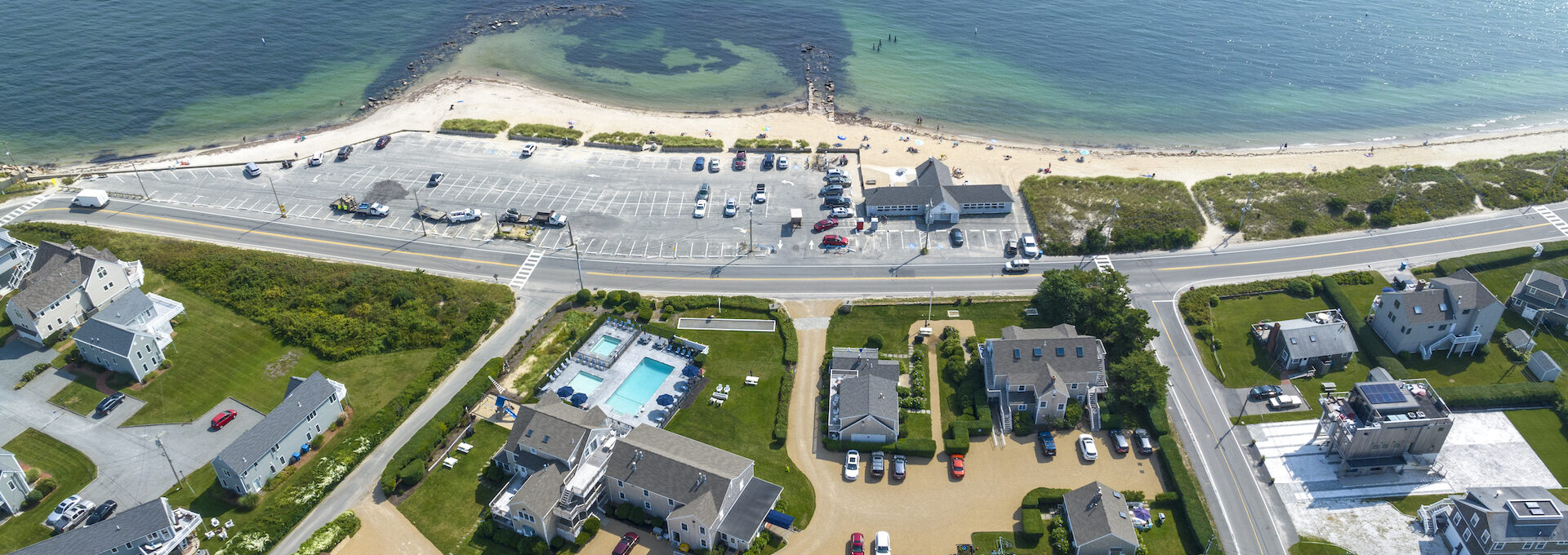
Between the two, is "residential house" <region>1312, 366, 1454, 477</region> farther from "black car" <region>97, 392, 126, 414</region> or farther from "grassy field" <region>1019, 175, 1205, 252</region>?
"black car" <region>97, 392, 126, 414</region>

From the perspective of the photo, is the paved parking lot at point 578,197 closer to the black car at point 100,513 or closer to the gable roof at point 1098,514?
the gable roof at point 1098,514

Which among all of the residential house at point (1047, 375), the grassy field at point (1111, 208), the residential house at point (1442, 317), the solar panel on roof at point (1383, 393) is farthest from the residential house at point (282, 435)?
the residential house at point (1442, 317)

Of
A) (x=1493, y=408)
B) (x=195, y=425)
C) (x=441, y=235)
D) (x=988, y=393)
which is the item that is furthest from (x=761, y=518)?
(x=1493, y=408)

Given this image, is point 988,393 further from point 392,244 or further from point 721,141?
point 392,244

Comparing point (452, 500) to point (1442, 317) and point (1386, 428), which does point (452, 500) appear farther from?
point (1442, 317)

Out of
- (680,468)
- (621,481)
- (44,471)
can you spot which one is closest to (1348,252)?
(680,468)

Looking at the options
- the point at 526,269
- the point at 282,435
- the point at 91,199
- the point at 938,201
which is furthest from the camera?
the point at 91,199

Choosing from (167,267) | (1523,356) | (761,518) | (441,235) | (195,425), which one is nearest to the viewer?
(761,518)
